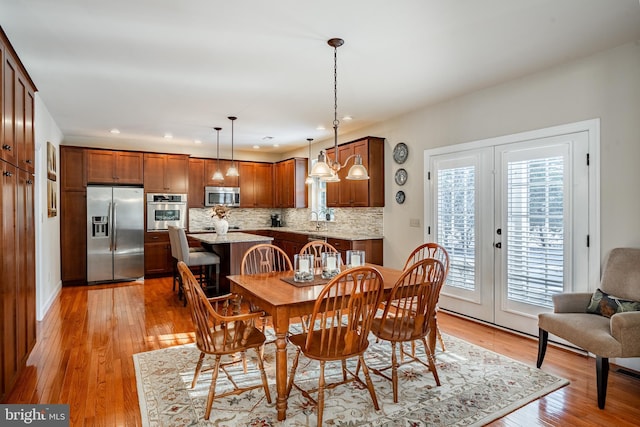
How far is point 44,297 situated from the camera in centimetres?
475

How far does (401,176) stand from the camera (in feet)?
17.5

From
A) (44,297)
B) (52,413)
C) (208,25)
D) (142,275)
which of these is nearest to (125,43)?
(208,25)

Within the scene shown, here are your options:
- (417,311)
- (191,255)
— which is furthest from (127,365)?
(417,311)

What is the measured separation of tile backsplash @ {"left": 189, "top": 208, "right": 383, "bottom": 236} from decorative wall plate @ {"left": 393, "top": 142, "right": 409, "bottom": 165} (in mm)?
847

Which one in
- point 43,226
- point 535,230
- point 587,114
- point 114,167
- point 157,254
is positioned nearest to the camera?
point 587,114

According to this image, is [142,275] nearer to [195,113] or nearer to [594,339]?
[195,113]

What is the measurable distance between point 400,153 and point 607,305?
3.09 meters

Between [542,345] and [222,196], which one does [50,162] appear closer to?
A: [222,196]

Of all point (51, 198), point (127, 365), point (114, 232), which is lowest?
point (127, 365)

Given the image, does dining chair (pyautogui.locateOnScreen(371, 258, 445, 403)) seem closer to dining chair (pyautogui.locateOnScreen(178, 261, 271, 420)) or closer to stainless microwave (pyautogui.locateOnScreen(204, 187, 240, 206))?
dining chair (pyautogui.locateOnScreen(178, 261, 271, 420))

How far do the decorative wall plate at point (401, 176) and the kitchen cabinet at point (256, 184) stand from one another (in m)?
3.91

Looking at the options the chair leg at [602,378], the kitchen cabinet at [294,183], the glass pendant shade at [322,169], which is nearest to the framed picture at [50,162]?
the kitchen cabinet at [294,183]

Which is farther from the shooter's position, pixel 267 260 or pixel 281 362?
pixel 267 260

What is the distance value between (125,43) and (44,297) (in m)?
3.61
